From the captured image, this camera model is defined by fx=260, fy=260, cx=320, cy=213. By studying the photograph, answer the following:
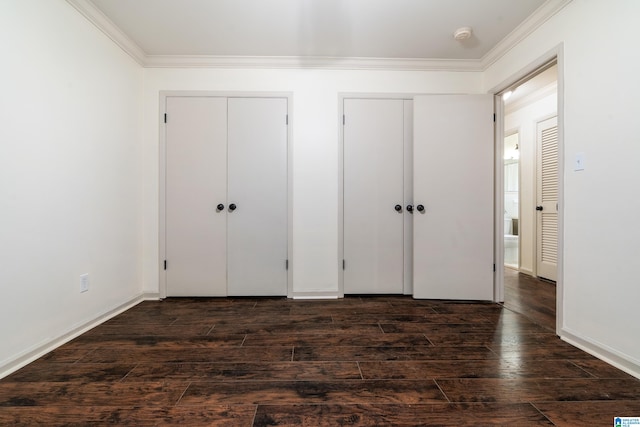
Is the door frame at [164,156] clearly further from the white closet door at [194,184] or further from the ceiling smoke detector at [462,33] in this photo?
the ceiling smoke detector at [462,33]

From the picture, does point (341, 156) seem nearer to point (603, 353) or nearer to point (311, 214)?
point (311, 214)

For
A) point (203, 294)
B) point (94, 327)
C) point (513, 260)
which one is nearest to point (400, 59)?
point (203, 294)

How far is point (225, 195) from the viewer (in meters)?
2.56

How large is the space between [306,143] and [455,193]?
153 centimetres

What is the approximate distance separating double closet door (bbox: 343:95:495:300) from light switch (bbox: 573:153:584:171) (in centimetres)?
79

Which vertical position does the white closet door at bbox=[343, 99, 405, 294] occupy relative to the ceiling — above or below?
below

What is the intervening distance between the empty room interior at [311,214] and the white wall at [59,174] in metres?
0.02

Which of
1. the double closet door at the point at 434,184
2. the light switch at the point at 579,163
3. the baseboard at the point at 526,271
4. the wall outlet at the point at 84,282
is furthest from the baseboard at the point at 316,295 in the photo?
the baseboard at the point at 526,271

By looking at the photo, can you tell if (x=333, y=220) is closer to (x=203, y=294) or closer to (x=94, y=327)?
(x=203, y=294)

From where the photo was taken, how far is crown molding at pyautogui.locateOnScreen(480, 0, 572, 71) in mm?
1821

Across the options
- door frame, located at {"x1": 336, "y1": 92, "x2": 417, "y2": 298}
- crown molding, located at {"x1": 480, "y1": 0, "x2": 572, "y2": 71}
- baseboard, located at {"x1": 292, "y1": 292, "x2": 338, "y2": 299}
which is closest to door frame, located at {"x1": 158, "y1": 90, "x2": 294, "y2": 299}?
door frame, located at {"x1": 336, "y1": 92, "x2": 417, "y2": 298}

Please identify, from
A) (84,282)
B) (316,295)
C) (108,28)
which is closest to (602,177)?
(316,295)

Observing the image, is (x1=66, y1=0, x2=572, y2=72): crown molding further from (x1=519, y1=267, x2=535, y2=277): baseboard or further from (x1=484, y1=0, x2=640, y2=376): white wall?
(x1=519, y1=267, x2=535, y2=277): baseboard

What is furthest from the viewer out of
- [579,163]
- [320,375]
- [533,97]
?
[533,97]
